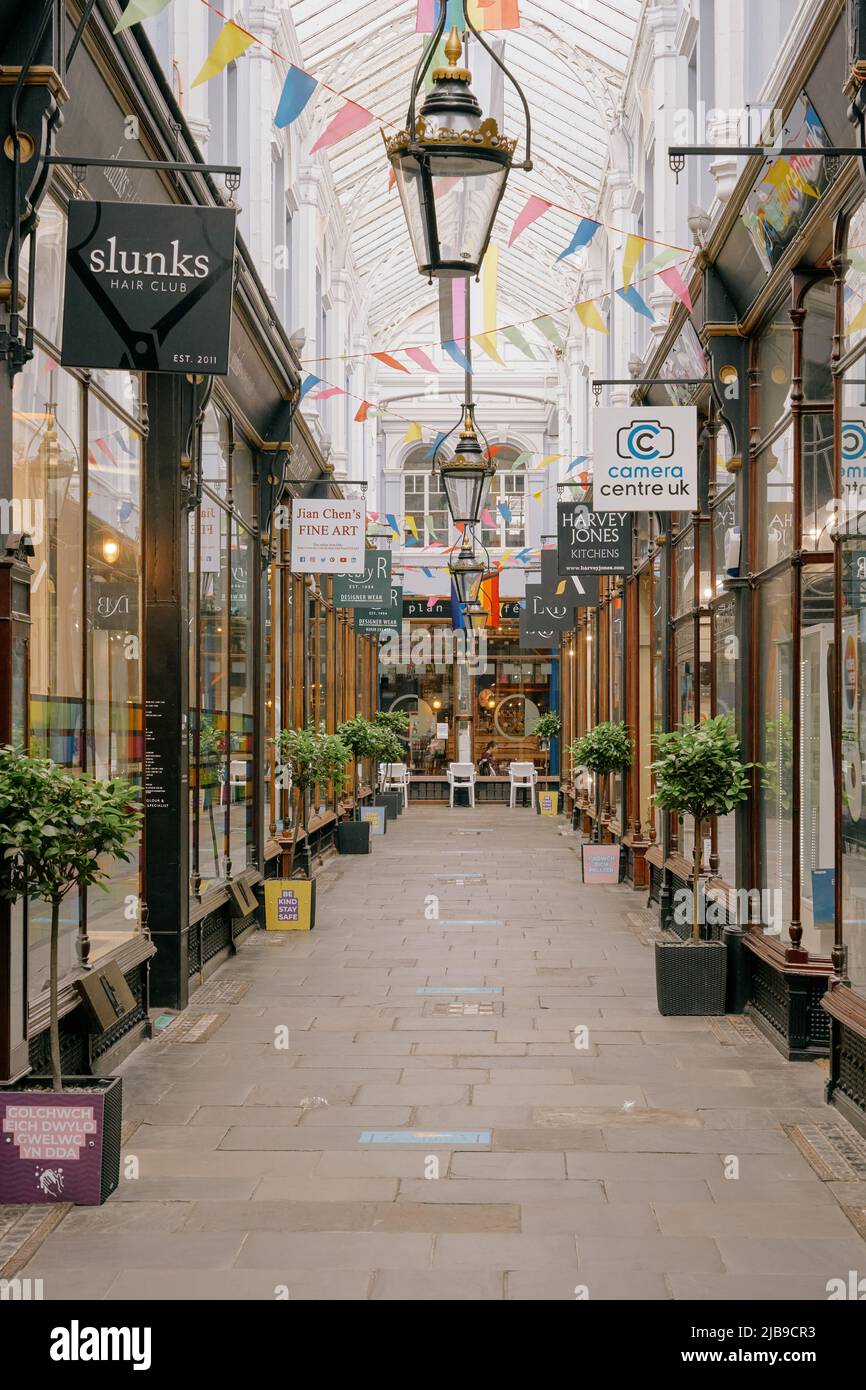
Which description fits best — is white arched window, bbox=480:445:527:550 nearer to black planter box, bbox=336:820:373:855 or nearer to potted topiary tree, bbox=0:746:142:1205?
black planter box, bbox=336:820:373:855

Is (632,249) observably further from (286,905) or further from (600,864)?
(600,864)

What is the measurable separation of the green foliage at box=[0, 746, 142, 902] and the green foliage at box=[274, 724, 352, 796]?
982 centimetres

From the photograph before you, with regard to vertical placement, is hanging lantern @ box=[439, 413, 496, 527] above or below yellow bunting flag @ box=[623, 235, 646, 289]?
below

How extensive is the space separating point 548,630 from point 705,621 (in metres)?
12.6

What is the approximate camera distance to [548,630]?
24438mm

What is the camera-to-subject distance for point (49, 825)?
5395 mm

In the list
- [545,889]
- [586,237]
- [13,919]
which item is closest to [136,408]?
[586,237]

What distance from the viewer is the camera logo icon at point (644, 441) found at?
10.5m

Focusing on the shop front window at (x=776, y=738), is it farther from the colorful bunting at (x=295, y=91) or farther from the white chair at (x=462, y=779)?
the white chair at (x=462, y=779)

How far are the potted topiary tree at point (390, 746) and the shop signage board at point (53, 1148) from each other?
16794 millimetres

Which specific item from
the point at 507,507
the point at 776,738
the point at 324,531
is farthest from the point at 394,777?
the point at 776,738

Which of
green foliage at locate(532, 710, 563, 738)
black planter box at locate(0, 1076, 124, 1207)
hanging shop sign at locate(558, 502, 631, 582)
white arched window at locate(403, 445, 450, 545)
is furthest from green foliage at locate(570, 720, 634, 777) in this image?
white arched window at locate(403, 445, 450, 545)

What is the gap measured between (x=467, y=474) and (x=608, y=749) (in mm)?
5527

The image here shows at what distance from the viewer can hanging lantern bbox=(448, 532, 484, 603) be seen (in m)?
19.0
